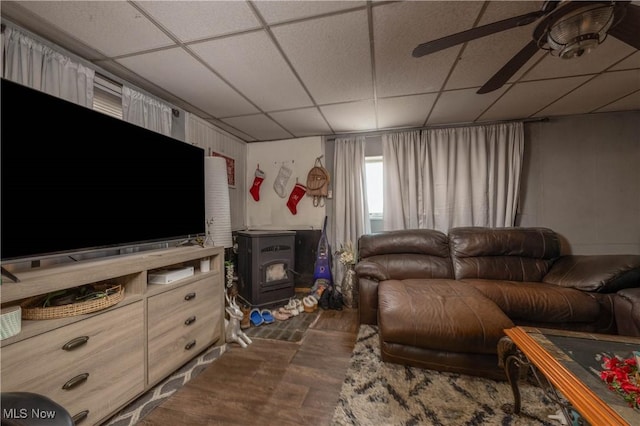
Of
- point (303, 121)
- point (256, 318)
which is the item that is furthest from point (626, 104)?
point (256, 318)

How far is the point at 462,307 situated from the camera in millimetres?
1681

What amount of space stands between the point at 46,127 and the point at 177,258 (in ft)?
3.15

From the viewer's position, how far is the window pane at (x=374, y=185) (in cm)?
339

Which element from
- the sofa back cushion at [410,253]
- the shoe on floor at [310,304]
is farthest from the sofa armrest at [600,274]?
the shoe on floor at [310,304]

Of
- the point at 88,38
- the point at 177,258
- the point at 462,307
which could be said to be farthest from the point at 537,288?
the point at 88,38

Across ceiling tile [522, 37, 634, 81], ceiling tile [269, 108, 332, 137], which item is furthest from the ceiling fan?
ceiling tile [269, 108, 332, 137]

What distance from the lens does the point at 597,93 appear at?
7.30 feet

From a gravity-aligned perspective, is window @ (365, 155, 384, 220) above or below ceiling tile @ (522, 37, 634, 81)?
below

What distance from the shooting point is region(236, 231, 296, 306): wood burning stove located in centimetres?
279

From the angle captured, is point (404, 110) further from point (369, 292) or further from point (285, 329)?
point (285, 329)

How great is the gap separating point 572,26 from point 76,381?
2756mm

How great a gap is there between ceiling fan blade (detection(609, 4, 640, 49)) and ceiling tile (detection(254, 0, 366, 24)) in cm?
112

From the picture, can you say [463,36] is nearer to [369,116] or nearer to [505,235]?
[369,116]

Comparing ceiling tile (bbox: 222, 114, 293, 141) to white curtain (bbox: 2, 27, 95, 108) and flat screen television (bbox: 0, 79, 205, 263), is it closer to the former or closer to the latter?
flat screen television (bbox: 0, 79, 205, 263)
